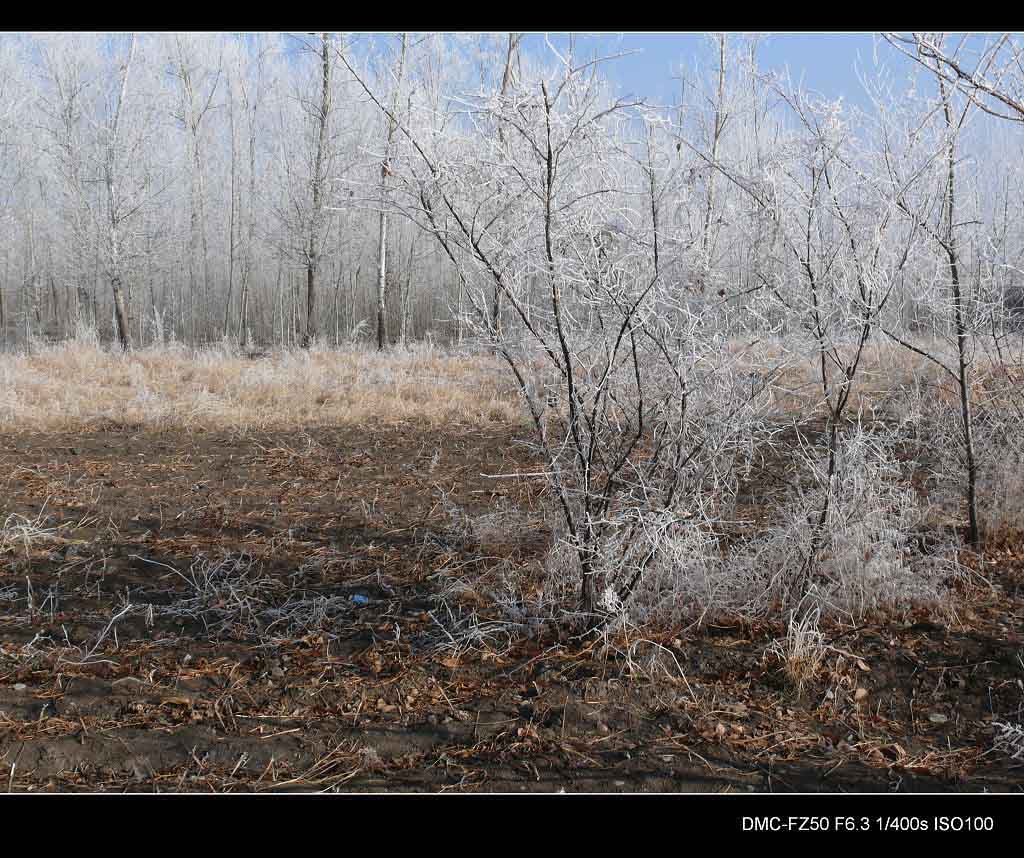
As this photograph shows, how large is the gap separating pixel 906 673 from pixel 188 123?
83.5 ft

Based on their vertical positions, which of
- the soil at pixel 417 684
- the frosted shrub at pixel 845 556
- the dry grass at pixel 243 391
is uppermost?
the dry grass at pixel 243 391

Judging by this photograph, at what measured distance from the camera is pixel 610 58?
262cm

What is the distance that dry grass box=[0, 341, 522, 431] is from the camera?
8.26m

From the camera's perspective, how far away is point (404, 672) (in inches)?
→ 121

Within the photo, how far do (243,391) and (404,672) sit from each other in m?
7.31

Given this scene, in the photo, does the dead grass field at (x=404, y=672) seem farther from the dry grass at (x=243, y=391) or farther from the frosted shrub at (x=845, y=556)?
the dry grass at (x=243, y=391)

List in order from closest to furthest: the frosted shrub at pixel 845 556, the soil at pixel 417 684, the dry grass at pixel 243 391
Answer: the soil at pixel 417 684 → the frosted shrub at pixel 845 556 → the dry grass at pixel 243 391

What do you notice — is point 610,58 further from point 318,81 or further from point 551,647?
point 318,81

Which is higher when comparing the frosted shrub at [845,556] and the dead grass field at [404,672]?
the frosted shrub at [845,556]

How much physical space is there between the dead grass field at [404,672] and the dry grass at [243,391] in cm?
284

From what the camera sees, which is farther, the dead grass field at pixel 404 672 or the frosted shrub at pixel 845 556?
the frosted shrub at pixel 845 556

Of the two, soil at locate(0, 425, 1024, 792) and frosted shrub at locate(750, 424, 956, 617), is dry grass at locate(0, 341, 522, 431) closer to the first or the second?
soil at locate(0, 425, 1024, 792)

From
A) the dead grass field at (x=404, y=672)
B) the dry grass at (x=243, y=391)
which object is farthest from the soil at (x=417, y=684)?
the dry grass at (x=243, y=391)

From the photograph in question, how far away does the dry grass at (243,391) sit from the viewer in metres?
8.26
